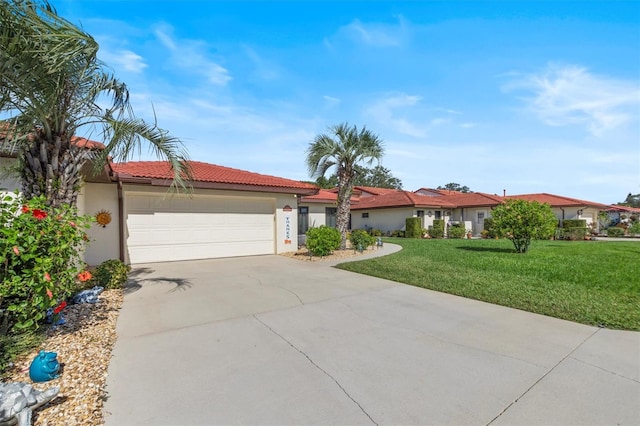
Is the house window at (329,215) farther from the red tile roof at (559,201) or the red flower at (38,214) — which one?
the red flower at (38,214)

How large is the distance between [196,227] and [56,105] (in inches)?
302

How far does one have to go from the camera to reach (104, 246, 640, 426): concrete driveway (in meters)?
2.67

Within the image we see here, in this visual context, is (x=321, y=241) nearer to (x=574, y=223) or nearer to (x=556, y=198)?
(x=574, y=223)

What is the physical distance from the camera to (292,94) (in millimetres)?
12492

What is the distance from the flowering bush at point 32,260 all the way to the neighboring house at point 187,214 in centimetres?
645

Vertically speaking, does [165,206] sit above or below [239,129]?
below

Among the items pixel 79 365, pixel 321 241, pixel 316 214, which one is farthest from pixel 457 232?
pixel 79 365

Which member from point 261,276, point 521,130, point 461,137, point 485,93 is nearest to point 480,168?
point 461,137

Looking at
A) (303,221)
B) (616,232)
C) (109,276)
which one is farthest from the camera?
(616,232)

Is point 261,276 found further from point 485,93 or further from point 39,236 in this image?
point 485,93

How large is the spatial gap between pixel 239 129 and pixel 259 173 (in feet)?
9.79

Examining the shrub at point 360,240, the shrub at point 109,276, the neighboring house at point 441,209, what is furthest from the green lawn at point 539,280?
the neighboring house at point 441,209

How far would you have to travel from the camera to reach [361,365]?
3.52 metres

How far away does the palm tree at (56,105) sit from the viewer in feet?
12.8
